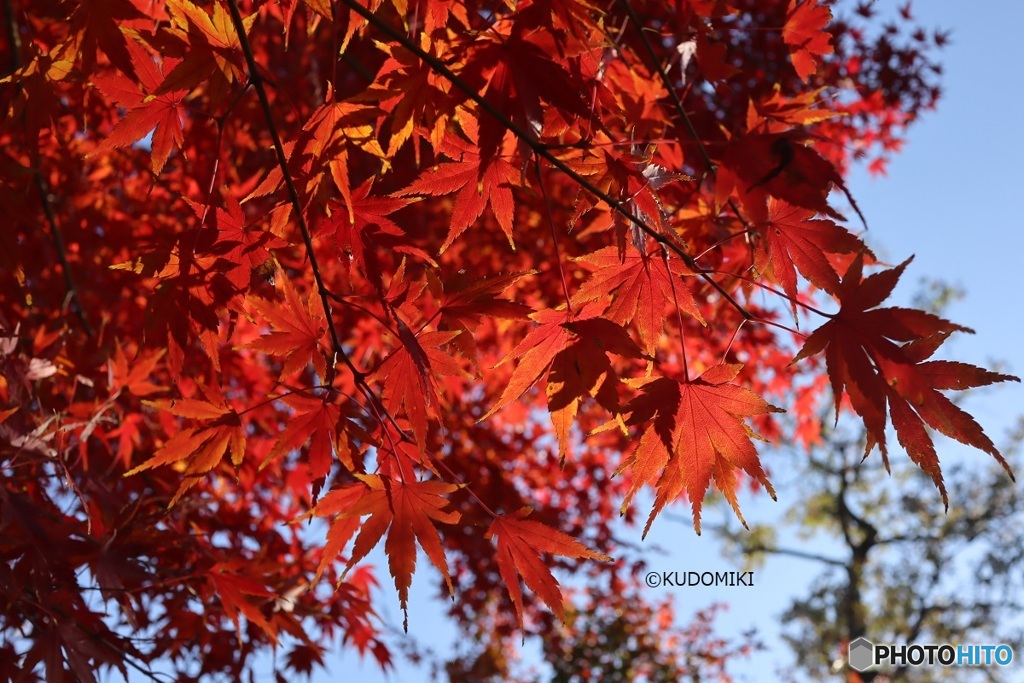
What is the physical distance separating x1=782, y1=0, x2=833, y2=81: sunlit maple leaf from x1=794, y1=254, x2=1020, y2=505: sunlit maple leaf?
1268mm

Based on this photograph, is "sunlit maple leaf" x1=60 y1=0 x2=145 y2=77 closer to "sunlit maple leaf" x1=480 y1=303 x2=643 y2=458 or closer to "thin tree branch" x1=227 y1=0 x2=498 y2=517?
"thin tree branch" x1=227 y1=0 x2=498 y2=517

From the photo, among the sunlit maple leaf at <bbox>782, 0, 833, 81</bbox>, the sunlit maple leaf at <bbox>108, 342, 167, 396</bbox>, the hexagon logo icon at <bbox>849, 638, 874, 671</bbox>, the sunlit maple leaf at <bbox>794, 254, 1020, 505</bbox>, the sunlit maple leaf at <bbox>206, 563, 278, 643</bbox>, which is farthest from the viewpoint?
the hexagon logo icon at <bbox>849, 638, 874, 671</bbox>

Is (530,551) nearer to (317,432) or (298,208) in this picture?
(317,432)

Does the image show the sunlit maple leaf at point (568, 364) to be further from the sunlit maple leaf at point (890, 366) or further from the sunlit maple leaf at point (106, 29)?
the sunlit maple leaf at point (106, 29)

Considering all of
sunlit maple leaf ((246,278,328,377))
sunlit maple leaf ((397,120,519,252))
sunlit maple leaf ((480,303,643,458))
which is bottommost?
sunlit maple leaf ((480,303,643,458))

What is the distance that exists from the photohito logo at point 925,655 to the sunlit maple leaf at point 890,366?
11.4 m

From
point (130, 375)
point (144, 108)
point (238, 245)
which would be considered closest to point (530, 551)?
point (238, 245)

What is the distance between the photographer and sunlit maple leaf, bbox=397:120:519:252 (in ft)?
4.71

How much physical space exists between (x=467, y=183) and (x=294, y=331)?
491 mm

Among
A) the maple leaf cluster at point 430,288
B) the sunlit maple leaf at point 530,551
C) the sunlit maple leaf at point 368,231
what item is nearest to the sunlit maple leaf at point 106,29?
the maple leaf cluster at point 430,288

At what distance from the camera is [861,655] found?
1142 cm

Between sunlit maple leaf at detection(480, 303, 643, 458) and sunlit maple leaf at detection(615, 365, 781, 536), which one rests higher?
sunlit maple leaf at detection(480, 303, 643, 458)

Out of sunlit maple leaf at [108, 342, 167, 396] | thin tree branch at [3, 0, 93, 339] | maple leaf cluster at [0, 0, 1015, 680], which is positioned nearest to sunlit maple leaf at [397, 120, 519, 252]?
maple leaf cluster at [0, 0, 1015, 680]

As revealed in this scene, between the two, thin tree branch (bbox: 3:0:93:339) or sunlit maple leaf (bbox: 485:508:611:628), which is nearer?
sunlit maple leaf (bbox: 485:508:611:628)
